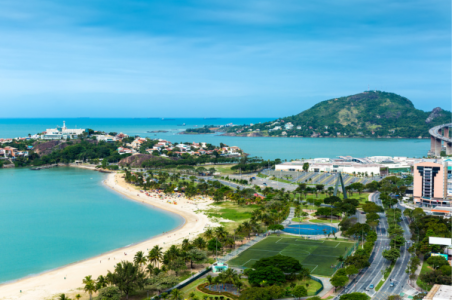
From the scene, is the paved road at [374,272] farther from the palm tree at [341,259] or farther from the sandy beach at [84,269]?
the sandy beach at [84,269]

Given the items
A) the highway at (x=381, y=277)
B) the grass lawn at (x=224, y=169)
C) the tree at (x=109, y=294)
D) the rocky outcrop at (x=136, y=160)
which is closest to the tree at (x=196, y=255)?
the tree at (x=109, y=294)

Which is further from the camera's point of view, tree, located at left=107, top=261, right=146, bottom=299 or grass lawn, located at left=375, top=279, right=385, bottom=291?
grass lawn, located at left=375, top=279, right=385, bottom=291

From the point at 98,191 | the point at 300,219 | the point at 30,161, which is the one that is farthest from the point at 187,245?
the point at 30,161

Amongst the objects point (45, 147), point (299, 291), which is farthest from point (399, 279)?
point (45, 147)

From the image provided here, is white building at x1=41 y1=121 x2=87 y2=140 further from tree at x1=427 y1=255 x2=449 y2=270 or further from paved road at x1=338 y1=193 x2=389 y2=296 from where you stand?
tree at x1=427 y1=255 x2=449 y2=270

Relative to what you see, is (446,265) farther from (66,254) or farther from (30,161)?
(30,161)

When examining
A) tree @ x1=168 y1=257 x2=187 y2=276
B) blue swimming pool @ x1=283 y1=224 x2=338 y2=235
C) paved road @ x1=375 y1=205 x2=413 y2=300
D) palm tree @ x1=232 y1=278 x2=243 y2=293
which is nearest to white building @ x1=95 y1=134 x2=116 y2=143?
blue swimming pool @ x1=283 y1=224 x2=338 y2=235
